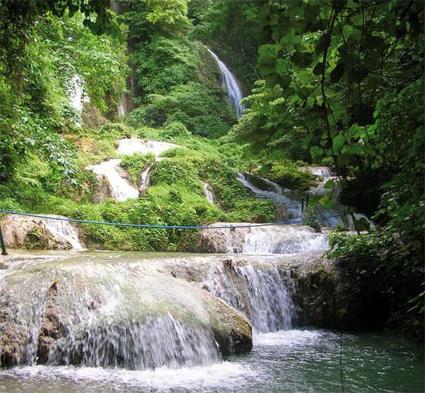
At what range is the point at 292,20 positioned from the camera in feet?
5.06

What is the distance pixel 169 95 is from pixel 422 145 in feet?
69.7

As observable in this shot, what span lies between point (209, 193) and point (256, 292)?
721 cm

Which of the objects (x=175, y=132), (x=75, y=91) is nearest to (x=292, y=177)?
(x=175, y=132)

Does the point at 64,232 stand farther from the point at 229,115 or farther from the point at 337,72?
the point at 229,115

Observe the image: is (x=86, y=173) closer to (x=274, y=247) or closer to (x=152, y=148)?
(x=152, y=148)

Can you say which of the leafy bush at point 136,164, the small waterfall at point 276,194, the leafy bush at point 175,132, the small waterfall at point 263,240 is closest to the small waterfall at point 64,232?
the small waterfall at point 263,240

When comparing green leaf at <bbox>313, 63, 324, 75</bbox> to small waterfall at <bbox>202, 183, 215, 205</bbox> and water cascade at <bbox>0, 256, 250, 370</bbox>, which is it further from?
small waterfall at <bbox>202, 183, 215, 205</bbox>

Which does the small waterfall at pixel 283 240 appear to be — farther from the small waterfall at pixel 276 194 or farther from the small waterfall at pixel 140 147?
the small waterfall at pixel 140 147

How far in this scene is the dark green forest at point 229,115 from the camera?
1.67m

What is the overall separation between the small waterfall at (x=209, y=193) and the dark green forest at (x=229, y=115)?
9.4 inches

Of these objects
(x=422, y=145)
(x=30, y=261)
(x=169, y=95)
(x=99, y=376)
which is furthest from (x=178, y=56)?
(x=422, y=145)

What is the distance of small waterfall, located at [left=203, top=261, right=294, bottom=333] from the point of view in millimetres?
7305

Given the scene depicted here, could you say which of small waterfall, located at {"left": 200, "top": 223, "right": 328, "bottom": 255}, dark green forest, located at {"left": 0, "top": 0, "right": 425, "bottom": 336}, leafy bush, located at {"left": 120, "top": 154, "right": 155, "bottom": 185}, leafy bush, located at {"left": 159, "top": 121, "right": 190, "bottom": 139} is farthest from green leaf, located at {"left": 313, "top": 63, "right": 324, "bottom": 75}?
leafy bush, located at {"left": 159, "top": 121, "right": 190, "bottom": 139}

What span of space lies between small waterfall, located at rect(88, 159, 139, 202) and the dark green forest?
41cm
